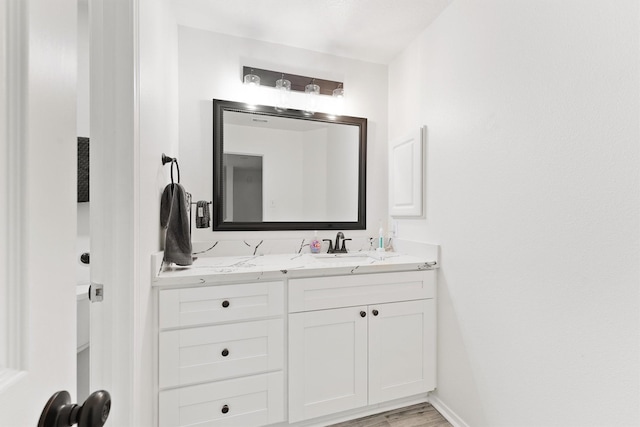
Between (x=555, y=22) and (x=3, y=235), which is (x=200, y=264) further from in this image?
(x=555, y=22)

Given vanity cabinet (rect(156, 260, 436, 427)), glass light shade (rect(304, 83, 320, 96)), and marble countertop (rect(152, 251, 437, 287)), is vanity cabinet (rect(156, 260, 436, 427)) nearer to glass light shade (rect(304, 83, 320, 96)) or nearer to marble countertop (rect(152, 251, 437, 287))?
marble countertop (rect(152, 251, 437, 287))

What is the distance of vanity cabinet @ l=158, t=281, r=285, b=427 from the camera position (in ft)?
4.32

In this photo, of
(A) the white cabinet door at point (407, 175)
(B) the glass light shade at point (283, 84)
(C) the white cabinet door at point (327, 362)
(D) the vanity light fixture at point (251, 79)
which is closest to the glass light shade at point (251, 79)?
(D) the vanity light fixture at point (251, 79)

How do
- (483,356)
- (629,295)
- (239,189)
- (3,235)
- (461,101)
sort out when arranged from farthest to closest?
(239,189), (461,101), (483,356), (629,295), (3,235)

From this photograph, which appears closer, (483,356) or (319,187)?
(483,356)

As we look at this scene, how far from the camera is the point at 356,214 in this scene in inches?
91.6

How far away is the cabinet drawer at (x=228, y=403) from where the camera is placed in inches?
52.0

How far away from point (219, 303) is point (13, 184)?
47.5 inches

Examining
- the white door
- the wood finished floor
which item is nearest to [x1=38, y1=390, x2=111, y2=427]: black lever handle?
the white door

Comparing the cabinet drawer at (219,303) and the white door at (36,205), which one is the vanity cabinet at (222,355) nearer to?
the cabinet drawer at (219,303)

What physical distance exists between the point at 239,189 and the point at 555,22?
1.85m

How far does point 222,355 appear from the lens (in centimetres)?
139

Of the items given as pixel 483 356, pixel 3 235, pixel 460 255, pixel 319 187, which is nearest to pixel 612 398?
pixel 483 356

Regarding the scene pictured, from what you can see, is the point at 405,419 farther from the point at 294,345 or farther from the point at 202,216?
the point at 202,216
